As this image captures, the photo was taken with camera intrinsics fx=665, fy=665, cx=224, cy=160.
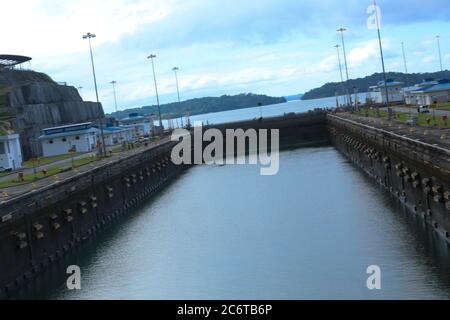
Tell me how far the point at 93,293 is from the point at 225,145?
9748 centimetres

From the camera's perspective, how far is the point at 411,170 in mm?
44625

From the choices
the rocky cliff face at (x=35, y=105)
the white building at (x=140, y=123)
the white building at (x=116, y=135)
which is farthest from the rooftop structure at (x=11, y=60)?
the white building at (x=140, y=123)

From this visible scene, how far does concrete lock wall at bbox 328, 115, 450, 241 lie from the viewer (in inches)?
1391

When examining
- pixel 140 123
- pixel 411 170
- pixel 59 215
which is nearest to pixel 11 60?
pixel 140 123

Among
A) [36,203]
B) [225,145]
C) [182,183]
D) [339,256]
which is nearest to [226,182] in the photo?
[182,183]

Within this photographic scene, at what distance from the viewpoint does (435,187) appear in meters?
36.2

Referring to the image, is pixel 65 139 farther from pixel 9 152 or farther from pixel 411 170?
pixel 411 170

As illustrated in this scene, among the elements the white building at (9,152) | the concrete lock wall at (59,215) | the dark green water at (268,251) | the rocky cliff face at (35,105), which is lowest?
the dark green water at (268,251)

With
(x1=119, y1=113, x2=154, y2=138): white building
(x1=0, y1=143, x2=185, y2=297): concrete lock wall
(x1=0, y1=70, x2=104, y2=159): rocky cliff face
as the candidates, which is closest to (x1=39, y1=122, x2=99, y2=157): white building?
(x1=0, y1=70, x2=104, y2=159): rocky cliff face

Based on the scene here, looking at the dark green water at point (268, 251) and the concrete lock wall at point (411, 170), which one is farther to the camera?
the concrete lock wall at point (411, 170)

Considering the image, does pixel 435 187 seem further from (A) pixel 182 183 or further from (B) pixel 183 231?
(A) pixel 182 183

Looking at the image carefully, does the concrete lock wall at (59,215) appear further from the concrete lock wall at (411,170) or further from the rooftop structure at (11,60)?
the rooftop structure at (11,60)

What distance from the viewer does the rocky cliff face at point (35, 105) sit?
10762 centimetres

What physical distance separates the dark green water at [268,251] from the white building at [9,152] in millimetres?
22547
